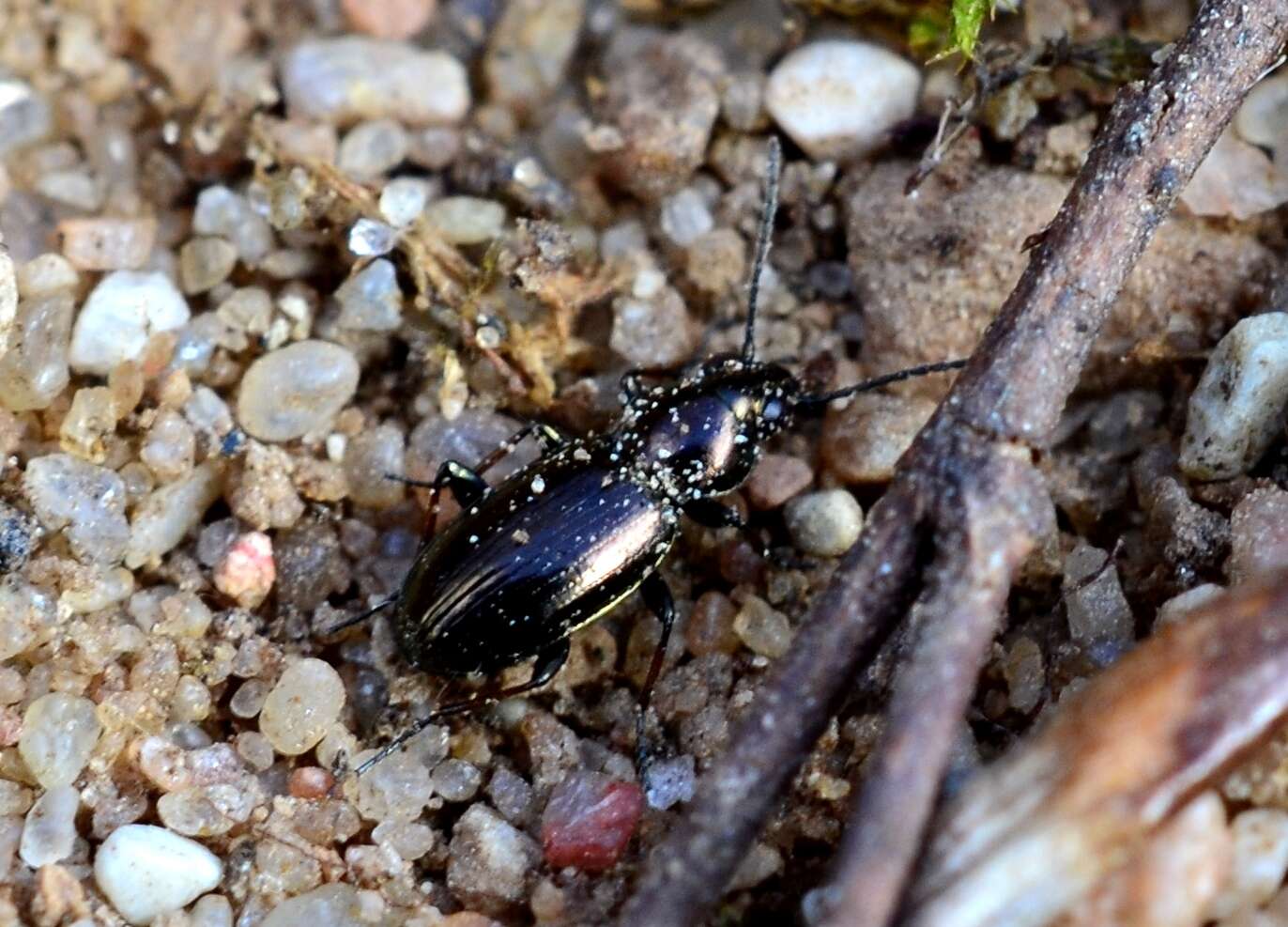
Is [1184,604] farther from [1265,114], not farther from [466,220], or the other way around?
[466,220]

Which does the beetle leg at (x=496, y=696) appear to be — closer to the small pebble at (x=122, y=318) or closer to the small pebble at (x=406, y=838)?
the small pebble at (x=406, y=838)

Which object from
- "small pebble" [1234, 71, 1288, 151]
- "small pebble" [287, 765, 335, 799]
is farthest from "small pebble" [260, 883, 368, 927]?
"small pebble" [1234, 71, 1288, 151]

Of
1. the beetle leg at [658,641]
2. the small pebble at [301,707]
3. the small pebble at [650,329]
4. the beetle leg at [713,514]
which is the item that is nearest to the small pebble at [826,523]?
the beetle leg at [713,514]

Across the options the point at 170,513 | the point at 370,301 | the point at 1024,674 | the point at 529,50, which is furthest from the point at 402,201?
the point at 1024,674

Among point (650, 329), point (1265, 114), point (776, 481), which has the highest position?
point (1265, 114)

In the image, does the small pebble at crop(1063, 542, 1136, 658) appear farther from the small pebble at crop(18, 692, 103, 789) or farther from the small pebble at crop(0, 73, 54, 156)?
the small pebble at crop(0, 73, 54, 156)

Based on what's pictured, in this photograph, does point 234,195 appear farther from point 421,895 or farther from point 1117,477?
point 1117,477

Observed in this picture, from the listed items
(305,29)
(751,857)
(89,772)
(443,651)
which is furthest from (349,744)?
(305,29)
